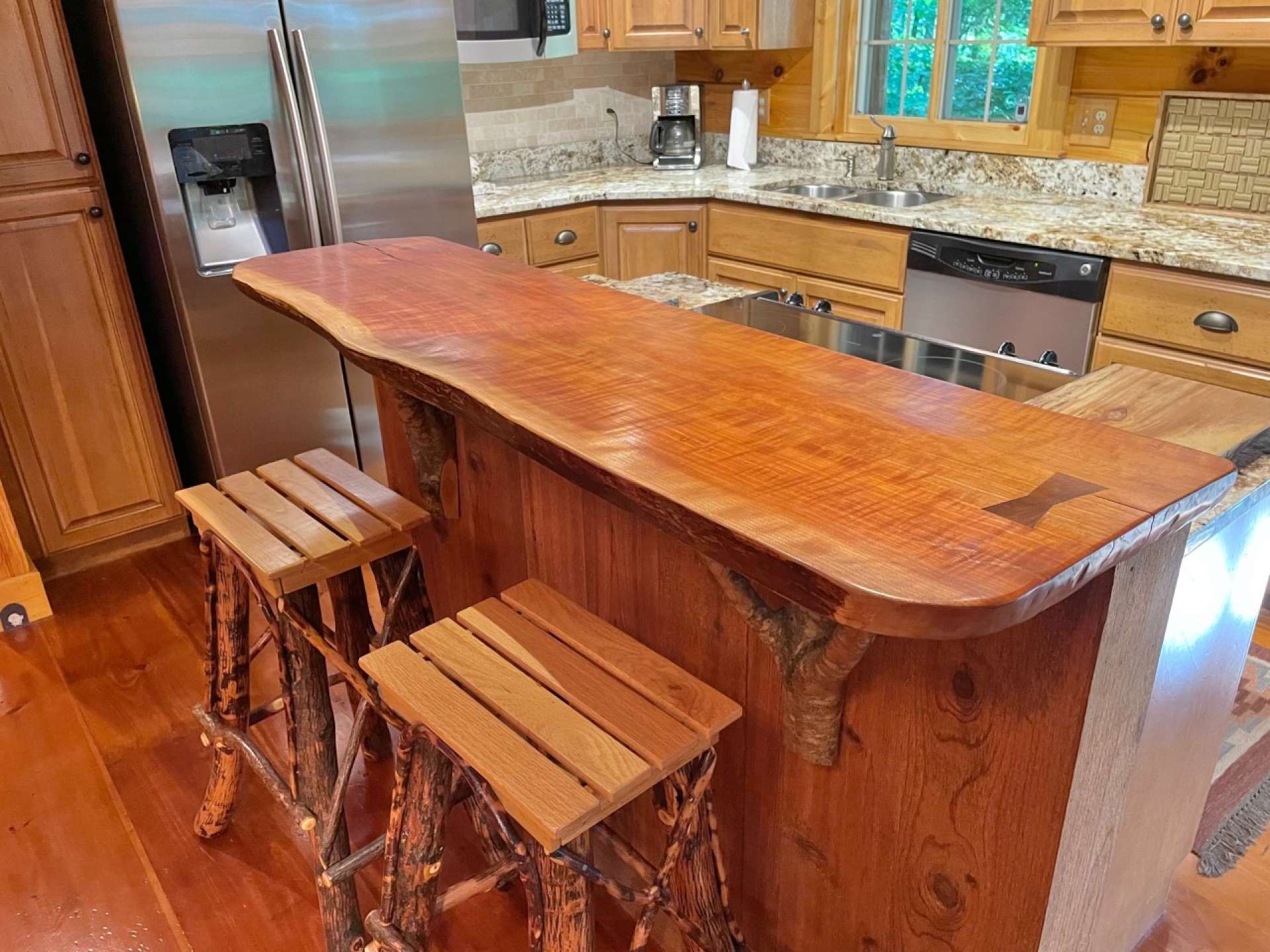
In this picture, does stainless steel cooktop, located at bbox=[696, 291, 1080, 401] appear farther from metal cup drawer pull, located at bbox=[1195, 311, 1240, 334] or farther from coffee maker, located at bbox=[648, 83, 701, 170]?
coffee maker, located at bbox=[648, 83, 701, 170]

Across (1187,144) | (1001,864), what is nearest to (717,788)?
(1001,864)

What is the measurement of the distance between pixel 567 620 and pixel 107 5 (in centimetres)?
208

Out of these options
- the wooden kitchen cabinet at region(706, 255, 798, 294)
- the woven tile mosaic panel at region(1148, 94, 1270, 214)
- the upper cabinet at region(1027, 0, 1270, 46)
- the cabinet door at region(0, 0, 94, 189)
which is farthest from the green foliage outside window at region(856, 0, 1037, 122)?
the cabinet door at region(0, 0, 94, 189)

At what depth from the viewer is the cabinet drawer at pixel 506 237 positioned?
3.29 metres

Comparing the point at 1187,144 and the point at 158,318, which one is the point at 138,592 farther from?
the point at 1187,144

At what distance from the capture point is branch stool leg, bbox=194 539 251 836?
1.70m

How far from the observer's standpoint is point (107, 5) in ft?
7.64

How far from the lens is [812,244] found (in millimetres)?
3340

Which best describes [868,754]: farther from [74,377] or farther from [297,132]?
[74,377]

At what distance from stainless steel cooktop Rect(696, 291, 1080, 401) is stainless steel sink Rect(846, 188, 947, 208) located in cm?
171

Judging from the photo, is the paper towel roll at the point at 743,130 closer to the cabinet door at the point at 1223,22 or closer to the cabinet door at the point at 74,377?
the cabinet door at the point at 1223,22

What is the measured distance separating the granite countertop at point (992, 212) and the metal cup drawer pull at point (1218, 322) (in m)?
0.10

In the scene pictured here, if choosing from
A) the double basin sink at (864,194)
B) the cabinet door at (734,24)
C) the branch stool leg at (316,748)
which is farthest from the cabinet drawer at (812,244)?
the branch stool leg at (316,748)

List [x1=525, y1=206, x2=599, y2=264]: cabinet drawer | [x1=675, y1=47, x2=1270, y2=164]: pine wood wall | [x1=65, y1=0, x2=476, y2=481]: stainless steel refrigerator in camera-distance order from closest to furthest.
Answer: [x1=65, y1=0, x2=476, y2=481]: stainless steel refrigerator
[x1=675, y1=47, x2=1270, y2=164]: pine wood wall
[x1=525, y1=206, x2=599, y2=264]: cabinet drawer
